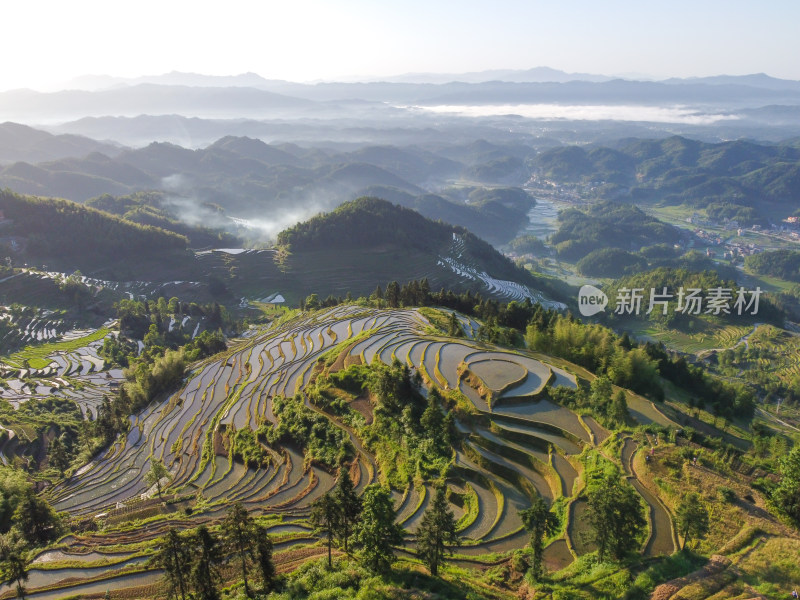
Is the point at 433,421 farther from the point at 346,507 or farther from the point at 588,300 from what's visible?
the point at 588,300

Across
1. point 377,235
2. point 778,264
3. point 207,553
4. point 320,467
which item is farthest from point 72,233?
point 778,264

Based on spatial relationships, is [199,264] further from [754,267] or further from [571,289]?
[754,267]

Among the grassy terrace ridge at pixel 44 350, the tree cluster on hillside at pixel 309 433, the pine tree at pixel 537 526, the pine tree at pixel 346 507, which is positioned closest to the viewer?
the pine tree at pixel 537 526

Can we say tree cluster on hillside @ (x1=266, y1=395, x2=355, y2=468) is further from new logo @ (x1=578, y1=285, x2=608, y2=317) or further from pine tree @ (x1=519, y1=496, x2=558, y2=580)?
new logo @ (x1=578, y1=285, x2=608, y2=317)

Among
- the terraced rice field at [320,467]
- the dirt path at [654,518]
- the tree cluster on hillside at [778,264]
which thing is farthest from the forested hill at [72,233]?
the tree cluster on hillside at [778,264]

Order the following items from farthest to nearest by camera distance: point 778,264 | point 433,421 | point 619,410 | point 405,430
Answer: point 778,264
point 405,430
point 433,421
point 619,410

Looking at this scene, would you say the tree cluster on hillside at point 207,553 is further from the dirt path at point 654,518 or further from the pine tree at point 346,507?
the dirt path at point 654,518

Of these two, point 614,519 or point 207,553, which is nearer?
point 207,553
